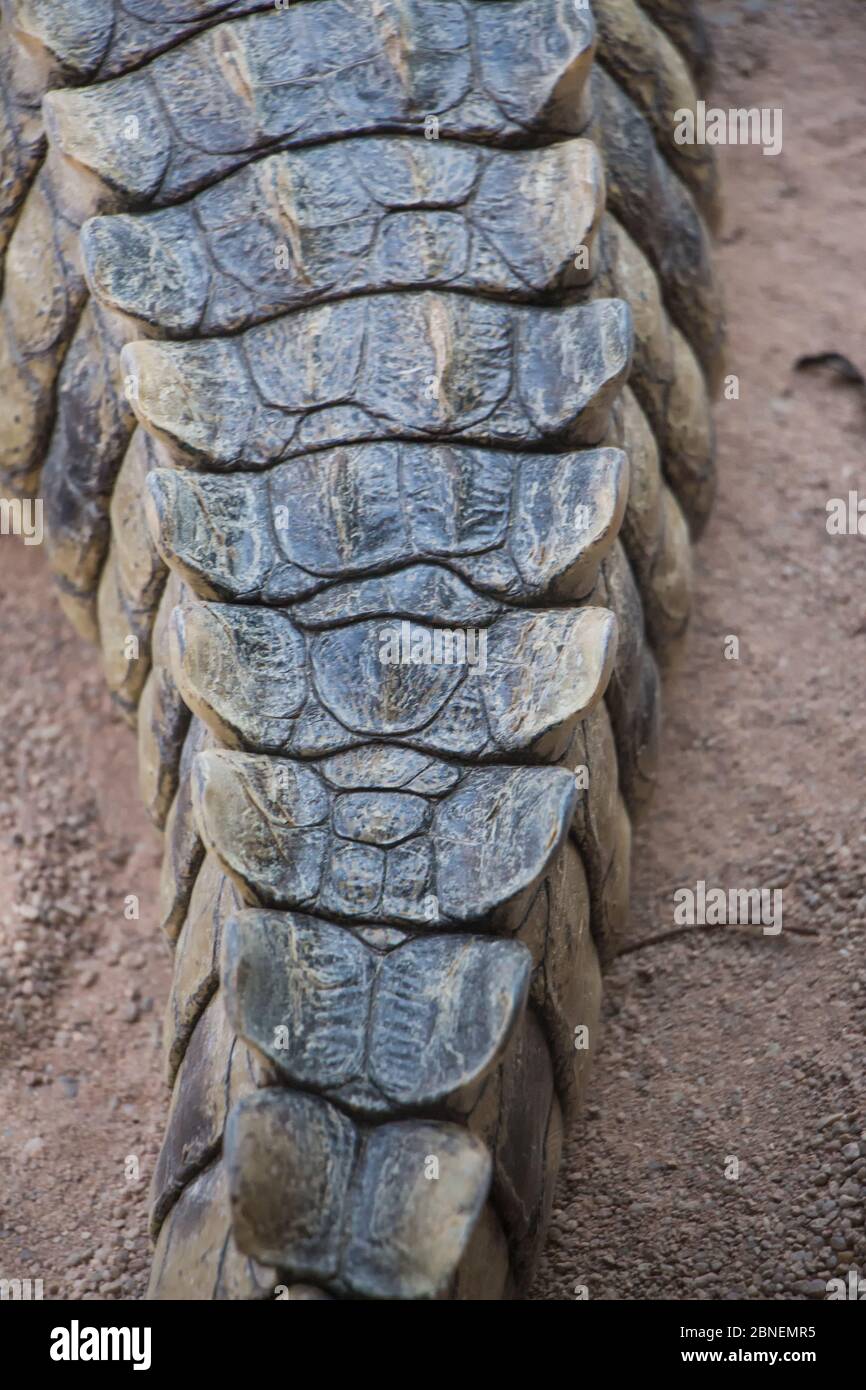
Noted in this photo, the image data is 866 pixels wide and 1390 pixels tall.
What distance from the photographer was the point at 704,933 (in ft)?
7.05

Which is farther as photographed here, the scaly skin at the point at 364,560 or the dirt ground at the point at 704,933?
the dirt ground at the point at 704,933

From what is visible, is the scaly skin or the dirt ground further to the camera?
the dirt ground

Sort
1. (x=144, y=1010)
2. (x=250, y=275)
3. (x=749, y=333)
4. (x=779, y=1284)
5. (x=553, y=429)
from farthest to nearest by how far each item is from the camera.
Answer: (x=749, y=333)
(x=144, y=1010)
(x=250, y=275)
(x=553, y=429)
(x=779, y=1284)

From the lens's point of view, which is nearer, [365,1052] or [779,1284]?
[365,1052]

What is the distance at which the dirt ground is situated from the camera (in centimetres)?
183

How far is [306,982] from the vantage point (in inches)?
58.4

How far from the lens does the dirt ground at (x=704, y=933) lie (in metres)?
1.83

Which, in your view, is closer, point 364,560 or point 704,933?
point 364,560

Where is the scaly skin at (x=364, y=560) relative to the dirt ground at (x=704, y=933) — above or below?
above

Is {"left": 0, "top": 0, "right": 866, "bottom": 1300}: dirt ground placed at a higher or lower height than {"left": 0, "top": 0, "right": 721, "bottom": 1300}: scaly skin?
lower

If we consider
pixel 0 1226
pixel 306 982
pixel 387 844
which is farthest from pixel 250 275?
pixel 0 1226

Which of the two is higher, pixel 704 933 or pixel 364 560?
pixel 364 560
